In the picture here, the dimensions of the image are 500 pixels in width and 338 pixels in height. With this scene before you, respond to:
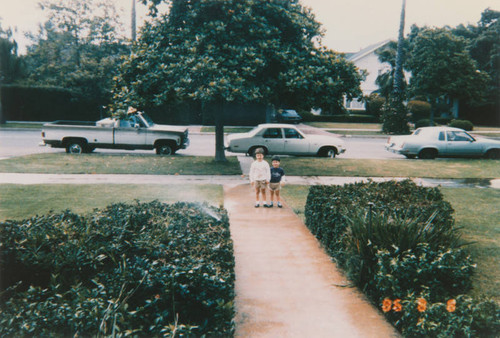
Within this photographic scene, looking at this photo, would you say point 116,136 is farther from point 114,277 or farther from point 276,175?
point 114,277

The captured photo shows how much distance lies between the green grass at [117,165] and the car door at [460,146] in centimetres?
929

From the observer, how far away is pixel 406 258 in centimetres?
496

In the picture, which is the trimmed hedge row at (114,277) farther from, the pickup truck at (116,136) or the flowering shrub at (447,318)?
the pickup truck at (116,136)

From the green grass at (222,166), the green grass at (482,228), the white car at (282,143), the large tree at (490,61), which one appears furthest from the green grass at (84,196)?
the large tree at (490,61)

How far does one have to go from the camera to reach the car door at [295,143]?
17984mm

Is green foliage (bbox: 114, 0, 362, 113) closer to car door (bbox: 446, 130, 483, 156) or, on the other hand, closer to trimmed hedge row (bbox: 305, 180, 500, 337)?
car door (bbox: 446, 130, 483, 156)

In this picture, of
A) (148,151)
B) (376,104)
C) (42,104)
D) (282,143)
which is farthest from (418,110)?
(42,104)

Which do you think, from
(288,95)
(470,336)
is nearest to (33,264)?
(470,336)

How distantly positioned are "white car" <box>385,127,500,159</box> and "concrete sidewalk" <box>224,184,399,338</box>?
1249 centimetres

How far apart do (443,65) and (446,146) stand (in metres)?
18.6

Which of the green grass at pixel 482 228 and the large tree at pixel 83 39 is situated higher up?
the large tree at pixel 83 39

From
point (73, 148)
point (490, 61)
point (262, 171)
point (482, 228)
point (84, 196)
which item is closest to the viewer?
point (482, 228)

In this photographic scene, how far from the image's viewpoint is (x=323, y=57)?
1517cm

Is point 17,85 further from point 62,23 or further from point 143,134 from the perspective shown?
point 143,134
